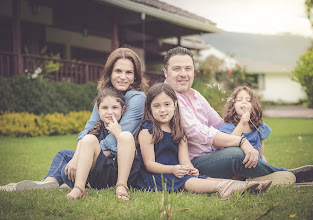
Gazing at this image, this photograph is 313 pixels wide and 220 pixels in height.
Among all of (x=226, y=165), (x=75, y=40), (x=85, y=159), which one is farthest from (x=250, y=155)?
(x=75, y=40)

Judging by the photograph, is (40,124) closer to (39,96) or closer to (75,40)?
(39,96)

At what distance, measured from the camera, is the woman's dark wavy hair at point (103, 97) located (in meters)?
3.49

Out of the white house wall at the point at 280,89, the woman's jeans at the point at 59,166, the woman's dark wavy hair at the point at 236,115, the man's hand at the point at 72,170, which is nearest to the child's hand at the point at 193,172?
the woman's dark wavy hair at the point at 236,115

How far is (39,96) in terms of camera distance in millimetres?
9602

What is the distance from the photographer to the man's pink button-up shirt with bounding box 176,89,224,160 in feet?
11.1

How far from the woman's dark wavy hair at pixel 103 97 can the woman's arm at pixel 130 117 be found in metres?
0.09

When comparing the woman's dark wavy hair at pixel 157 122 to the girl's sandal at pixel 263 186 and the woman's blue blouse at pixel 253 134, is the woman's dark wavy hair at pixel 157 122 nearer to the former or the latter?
the woman's blue blouse at pixel 253 134

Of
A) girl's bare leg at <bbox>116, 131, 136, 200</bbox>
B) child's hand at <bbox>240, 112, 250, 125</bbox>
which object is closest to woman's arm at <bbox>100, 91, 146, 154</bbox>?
girl's bare leg at <bbox>116, 131, 136, 200</bbox>

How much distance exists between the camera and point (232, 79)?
19641mm

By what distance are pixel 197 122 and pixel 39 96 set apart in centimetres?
709

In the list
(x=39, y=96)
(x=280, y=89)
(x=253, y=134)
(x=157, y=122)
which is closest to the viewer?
(x=157, y=122)

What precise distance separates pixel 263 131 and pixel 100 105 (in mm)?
1703

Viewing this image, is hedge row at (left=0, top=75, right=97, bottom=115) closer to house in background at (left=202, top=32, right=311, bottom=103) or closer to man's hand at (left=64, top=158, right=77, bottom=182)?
man's hand at (left=64, top=158, right=77, bottom=182)

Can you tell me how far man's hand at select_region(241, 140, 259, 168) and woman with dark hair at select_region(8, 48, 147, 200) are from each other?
3.28 feet
